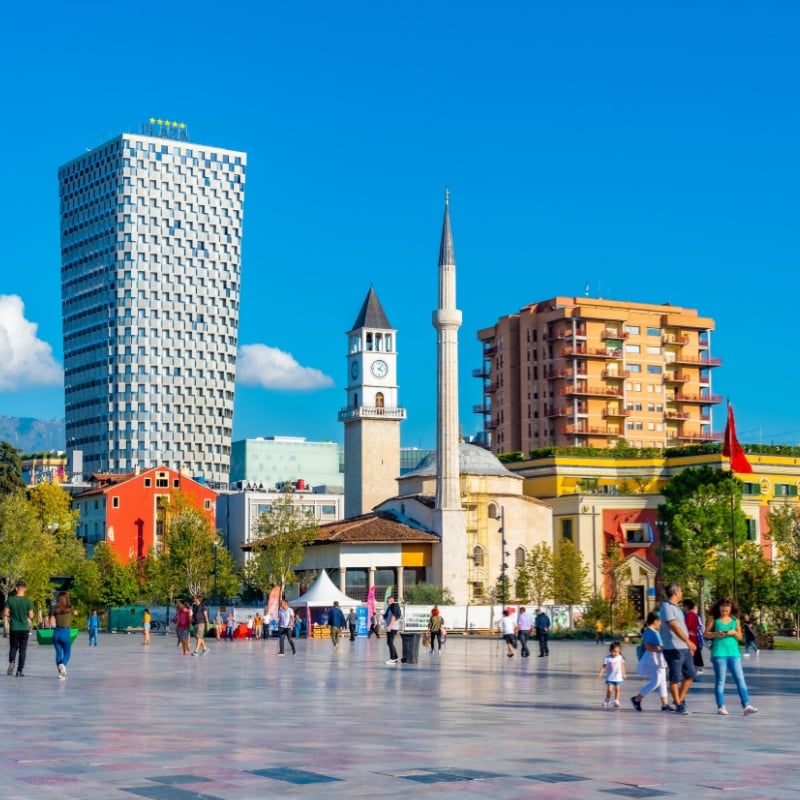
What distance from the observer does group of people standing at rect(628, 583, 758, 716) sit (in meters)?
18.2

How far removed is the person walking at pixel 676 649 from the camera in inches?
733

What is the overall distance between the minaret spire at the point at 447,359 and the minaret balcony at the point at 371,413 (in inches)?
1009

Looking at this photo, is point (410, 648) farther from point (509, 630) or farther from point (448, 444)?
point (448, 444)

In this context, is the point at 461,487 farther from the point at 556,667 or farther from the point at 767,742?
the point at 767,742

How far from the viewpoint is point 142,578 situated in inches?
3915

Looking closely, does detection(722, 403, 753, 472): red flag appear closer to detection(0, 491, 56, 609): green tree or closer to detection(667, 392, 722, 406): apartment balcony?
detection(0, 491, 56, 609): green tree

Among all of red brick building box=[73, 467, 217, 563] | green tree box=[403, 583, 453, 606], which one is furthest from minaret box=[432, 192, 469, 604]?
red brick building box=[73, 467, 217, 563]

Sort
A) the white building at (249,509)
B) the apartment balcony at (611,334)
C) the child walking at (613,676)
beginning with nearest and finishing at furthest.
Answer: the child walking at (613,676) → the apartment balcony at (611,334) → the white building at (249,509)

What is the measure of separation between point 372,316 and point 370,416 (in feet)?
36.4

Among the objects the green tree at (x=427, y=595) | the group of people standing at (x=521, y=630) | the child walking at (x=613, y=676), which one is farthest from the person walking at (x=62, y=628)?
the green tree at (x=427, y=595)

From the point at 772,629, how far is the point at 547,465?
39124 mm

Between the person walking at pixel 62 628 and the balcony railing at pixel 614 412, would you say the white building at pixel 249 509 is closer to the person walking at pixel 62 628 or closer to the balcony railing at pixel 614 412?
the balcony railing at pixel 614 412

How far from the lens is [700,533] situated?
6981 cm

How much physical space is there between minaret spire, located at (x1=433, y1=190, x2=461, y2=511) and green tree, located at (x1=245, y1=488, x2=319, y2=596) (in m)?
9.14
